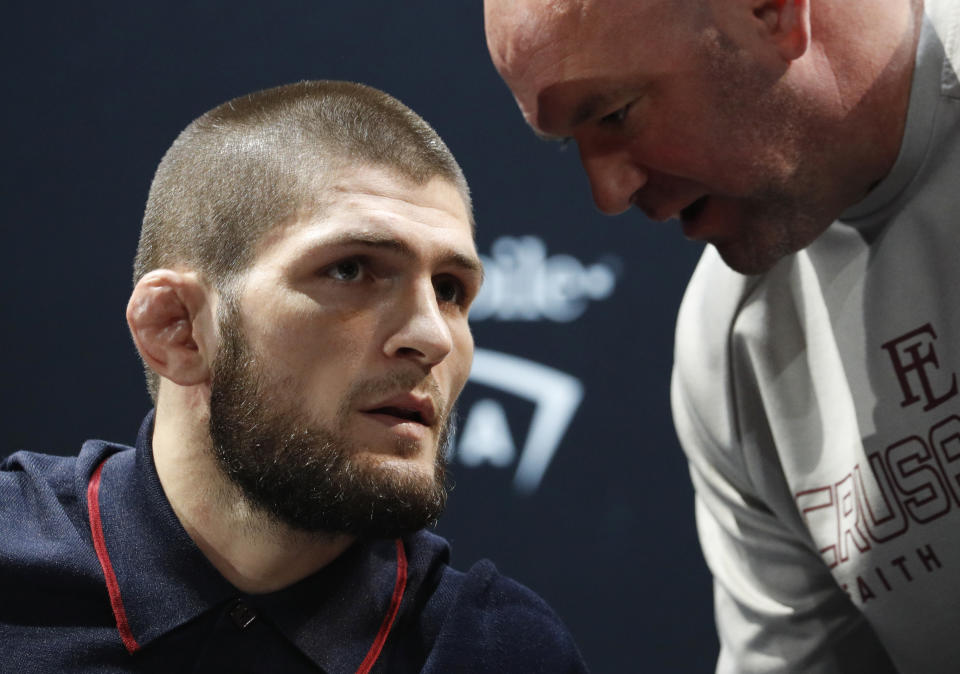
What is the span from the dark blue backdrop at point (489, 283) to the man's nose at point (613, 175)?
80 centimetres

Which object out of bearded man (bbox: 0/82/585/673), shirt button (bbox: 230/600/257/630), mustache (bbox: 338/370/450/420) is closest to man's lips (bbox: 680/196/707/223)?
bearded man (bbox: 0/82/585/673)

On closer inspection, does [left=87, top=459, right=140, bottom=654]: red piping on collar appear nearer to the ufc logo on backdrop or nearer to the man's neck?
the man's neck

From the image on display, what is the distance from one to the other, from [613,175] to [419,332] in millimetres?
294

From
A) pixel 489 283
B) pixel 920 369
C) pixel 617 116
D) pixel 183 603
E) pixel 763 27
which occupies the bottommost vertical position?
pixel 183 603

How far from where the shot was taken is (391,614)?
1.27m

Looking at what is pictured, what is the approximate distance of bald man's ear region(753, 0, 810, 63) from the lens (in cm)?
117

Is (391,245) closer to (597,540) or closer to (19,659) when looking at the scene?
(19,659)

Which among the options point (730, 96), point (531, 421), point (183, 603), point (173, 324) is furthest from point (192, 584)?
point (531, 421)

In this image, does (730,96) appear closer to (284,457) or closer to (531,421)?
(284,457)

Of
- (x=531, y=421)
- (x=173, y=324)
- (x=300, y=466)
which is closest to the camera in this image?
(x=300, y=466)

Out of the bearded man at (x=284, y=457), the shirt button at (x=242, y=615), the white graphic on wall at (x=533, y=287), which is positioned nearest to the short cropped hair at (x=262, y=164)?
the bearded man at (x=284, y=457)

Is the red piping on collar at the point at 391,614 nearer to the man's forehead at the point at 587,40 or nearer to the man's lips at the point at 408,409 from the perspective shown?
the man's lips at the point at 408,409

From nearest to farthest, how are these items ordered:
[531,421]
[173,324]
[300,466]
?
[300,466]
[173,324]
[531,421]

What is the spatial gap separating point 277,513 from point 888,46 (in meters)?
0.87
